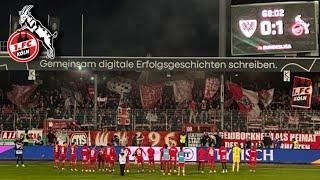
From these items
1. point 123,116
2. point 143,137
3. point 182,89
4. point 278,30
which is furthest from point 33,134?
point 278,30

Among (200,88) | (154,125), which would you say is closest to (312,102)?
(200,88)

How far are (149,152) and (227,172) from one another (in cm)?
518

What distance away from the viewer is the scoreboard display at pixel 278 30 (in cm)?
5234

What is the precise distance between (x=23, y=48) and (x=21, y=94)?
8.60m

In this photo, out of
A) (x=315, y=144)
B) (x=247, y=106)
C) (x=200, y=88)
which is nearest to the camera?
(x=315, y=144)

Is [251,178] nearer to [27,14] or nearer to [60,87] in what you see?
[27,14]

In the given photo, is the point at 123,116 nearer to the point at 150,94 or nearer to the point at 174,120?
the point at 174,120

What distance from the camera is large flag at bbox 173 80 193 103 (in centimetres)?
5603

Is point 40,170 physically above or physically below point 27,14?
below

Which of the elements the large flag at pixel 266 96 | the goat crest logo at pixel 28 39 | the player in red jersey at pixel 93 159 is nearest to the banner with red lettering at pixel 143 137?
the goat crest logo at pixel 28 39

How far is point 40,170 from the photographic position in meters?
38.9

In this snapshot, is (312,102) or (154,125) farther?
(312,102)

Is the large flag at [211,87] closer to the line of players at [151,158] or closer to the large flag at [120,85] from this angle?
the large flag at [120,85]

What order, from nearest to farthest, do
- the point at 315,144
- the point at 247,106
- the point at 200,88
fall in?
the point at 315,144 < the point at 247,106 < the point at 200,88
